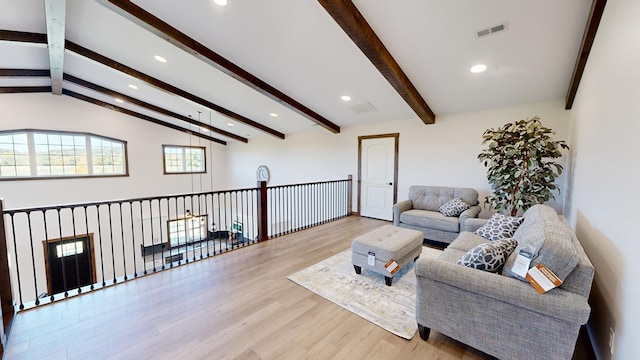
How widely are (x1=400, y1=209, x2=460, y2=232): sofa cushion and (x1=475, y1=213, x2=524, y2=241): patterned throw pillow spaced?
746 millimetres

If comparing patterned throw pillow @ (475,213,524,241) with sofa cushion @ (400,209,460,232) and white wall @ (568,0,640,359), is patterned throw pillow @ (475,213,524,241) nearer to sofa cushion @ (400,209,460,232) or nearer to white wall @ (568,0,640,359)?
white wall @ (568,0,640,359)

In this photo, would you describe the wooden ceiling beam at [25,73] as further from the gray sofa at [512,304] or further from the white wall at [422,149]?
the gray sofa at [512,304]

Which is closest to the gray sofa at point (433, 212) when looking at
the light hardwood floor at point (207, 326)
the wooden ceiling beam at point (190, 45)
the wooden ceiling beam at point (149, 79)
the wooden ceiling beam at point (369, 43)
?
the wooden ceiling beam at point (369, 43)

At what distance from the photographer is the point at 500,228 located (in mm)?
2684

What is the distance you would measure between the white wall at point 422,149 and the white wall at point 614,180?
1.76 meters

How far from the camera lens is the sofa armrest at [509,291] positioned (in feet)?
4.22

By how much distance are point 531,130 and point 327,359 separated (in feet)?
11.6

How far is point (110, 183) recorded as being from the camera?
263 inches

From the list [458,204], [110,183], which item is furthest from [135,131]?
[458,204]

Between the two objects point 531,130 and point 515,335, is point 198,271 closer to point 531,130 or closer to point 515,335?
point 515,335

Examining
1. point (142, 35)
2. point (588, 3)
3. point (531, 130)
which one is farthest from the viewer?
point (142, 35)

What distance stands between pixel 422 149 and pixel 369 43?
291 cm

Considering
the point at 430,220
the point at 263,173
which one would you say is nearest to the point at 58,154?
the point at 263,173

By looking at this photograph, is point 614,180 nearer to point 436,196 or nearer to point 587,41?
point 587,41
